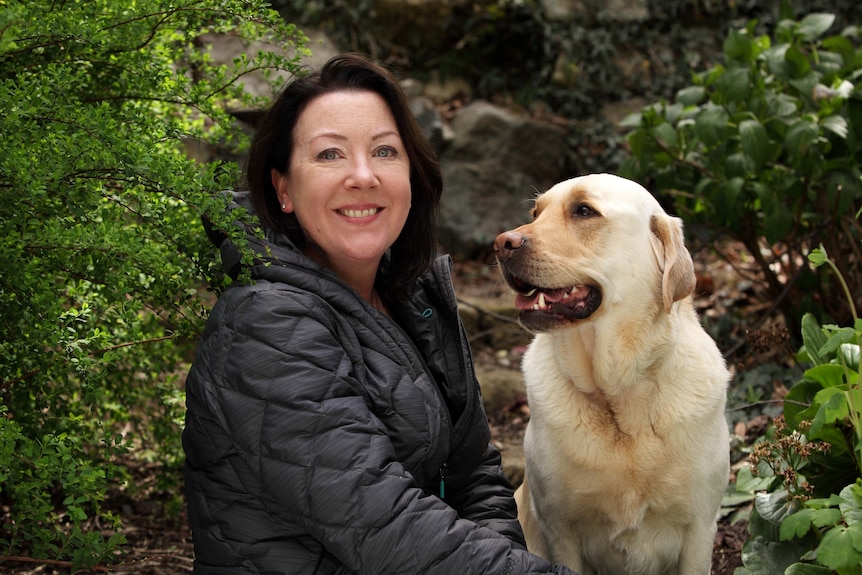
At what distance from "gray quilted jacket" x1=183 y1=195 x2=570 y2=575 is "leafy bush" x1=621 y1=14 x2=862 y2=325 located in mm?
2332

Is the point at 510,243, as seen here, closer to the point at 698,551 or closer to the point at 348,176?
the point at 348,176

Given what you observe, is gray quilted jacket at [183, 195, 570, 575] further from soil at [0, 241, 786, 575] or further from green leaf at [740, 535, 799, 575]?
green leaf at [740, 535, 799, 575]

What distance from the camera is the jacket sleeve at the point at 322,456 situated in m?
2.10

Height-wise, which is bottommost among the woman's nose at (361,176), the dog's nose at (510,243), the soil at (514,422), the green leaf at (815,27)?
the soil at (514,422)

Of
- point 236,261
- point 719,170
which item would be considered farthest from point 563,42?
point 236,261

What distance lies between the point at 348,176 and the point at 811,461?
1563 mm

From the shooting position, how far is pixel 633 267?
106 inches

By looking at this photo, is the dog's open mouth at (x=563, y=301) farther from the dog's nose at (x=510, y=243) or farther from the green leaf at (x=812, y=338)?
the green leaf at (x=812, y=338)

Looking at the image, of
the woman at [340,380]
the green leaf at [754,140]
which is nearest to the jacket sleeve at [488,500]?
the woman at [340,380]

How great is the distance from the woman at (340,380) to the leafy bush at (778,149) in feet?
6.24

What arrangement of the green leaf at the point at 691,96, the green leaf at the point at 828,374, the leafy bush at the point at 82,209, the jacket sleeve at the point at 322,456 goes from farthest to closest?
the green leaf at the point at 691,96 → the green leaf at the point at 828,374 → the leafy bush at the point at 82,209 → the jacket sleeve at the point at 322,456

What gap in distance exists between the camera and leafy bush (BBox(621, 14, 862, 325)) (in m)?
4.12

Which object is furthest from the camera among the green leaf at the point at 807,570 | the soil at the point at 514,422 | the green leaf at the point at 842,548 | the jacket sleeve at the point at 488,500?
the soil at the point at 514,422

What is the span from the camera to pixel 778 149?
4195mm
